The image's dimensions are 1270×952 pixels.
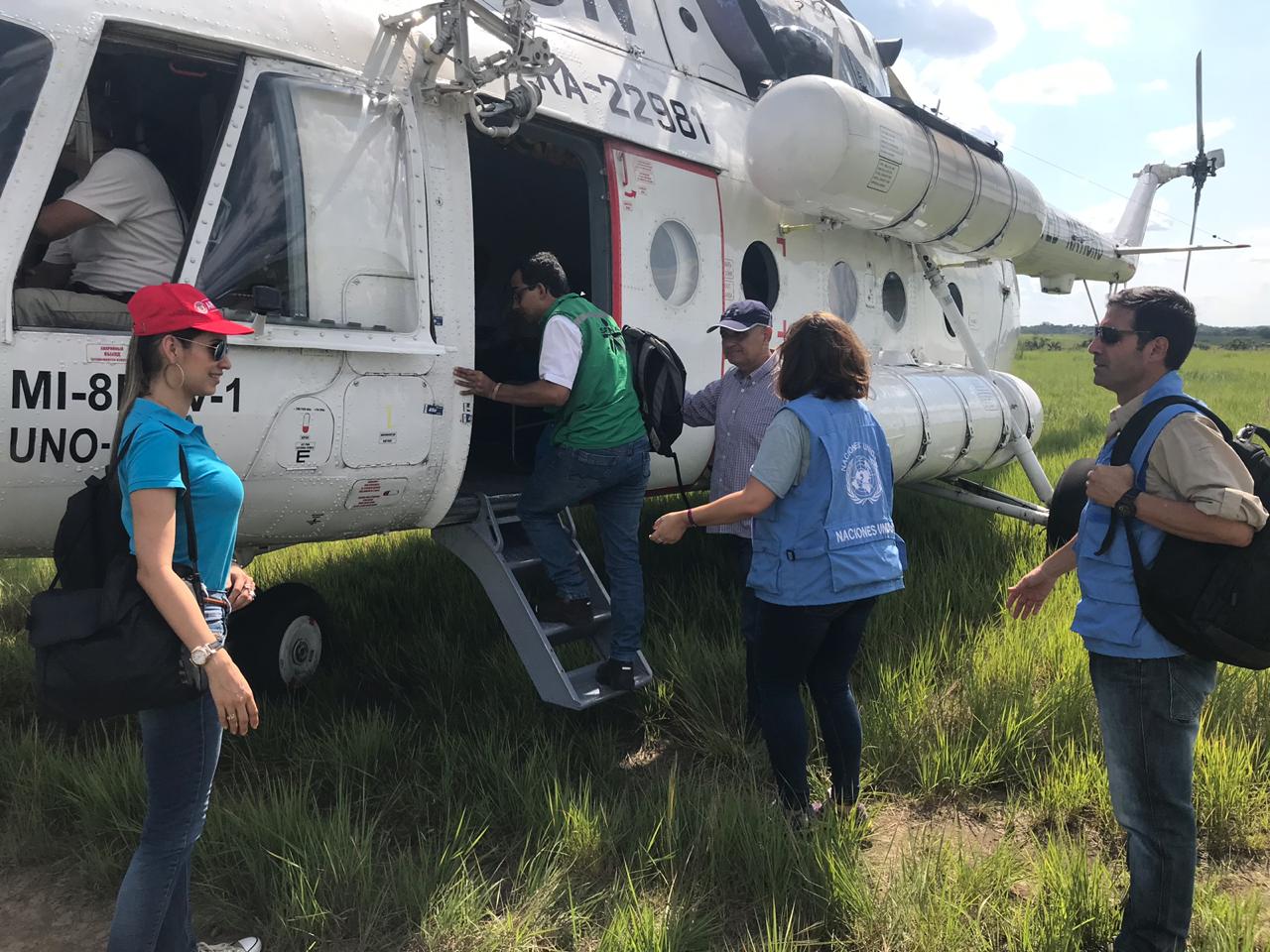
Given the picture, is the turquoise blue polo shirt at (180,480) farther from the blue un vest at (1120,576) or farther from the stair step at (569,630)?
the blue un vest at (1120,576)

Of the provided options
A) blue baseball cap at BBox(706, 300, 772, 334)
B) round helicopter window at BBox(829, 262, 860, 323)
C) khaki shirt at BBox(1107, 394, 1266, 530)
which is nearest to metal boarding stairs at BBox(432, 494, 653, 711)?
blue baseball cap at BBox(706, 300, 772, 334)

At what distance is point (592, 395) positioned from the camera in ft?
13.0

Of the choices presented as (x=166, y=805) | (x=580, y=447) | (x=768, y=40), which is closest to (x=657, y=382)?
(x=580, y=447)

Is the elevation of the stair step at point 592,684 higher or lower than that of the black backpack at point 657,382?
lower

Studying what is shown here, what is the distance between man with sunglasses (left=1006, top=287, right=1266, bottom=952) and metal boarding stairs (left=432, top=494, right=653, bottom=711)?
195 cm

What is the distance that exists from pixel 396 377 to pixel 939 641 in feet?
9.63

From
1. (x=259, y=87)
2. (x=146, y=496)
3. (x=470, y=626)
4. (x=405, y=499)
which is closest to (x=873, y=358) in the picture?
(x=470, y=626)

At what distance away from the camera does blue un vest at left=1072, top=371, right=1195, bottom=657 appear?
2.46 meters

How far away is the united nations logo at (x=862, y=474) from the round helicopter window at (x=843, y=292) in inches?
125

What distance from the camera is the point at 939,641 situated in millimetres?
4848

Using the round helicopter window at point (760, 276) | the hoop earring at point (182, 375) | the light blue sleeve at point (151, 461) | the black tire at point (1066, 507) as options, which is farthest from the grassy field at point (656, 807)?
the round helicopter window at point (760, 276)

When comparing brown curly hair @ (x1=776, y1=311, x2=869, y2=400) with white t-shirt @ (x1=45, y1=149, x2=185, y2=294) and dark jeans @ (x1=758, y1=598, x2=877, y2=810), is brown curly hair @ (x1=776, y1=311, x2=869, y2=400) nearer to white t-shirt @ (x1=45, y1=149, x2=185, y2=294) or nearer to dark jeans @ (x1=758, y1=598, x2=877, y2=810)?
dark jeans @ (x1=758, y1=598, x2=877, y2=810)

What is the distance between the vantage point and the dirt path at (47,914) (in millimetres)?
2977

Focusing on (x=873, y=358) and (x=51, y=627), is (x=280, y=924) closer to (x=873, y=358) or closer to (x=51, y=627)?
(x=51, y=627)
